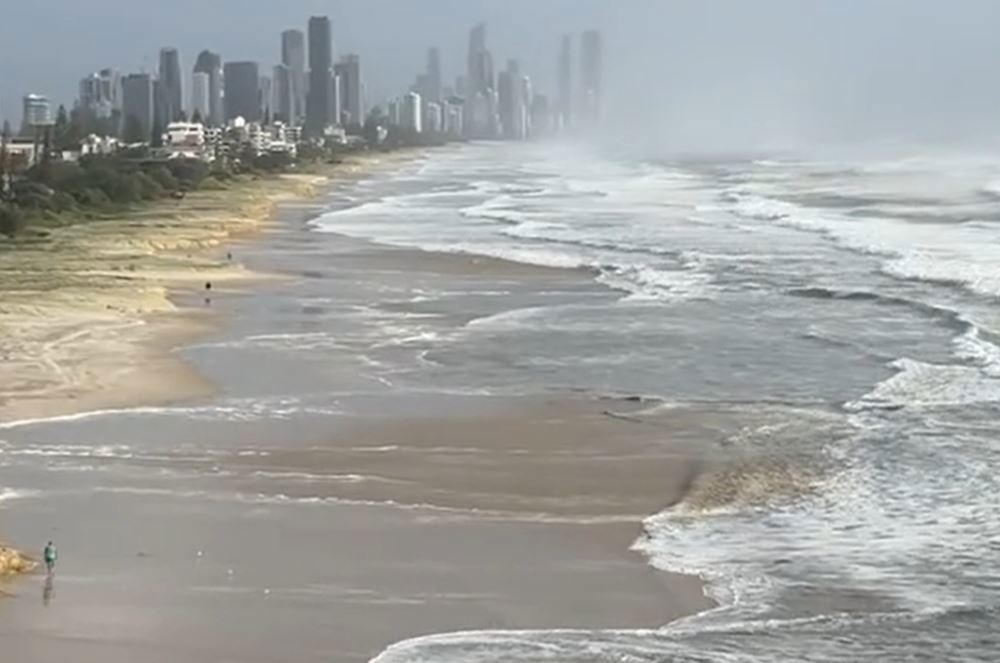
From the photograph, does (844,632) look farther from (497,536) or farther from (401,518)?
(401,518)

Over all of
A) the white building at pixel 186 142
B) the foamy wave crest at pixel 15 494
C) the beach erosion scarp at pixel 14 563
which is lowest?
the white building at pixel 186 142

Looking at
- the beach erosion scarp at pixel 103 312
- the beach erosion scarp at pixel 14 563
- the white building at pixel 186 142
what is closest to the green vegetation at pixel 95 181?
the white building at pixel 186 142

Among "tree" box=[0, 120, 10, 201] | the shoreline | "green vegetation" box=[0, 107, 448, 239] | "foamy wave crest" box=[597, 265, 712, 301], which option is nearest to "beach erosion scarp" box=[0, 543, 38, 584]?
the shoreline

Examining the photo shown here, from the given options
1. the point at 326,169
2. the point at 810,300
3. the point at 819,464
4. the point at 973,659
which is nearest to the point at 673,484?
the point at 819,464

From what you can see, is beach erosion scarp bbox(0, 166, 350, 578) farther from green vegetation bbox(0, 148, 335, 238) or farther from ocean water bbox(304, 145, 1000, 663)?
ocean water bbox(304, 145, 1000, 663)

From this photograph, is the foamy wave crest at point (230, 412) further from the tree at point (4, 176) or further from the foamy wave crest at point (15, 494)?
the tree at point (4, 176)

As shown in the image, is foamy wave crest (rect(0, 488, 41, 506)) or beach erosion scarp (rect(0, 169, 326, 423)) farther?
beach erosion scarp (rect(0, 169, 326, 423))
